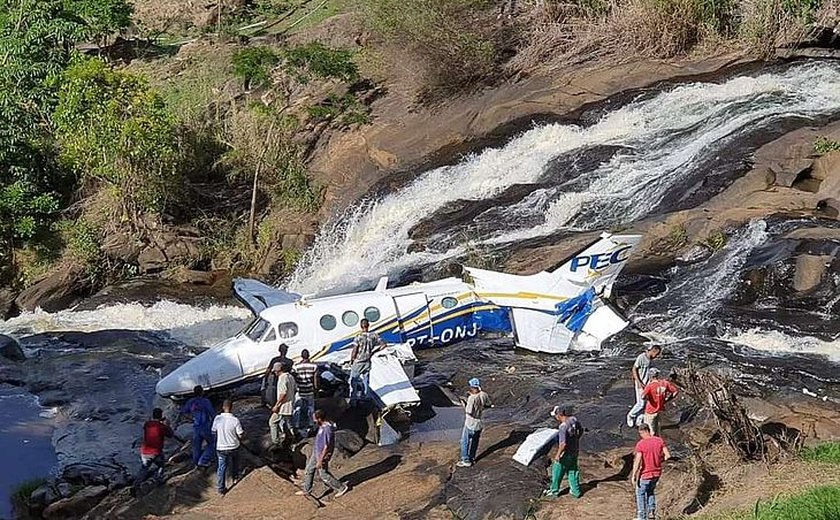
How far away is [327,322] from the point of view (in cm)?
1966

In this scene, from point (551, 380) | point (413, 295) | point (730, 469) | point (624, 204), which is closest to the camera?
point (730, 469)

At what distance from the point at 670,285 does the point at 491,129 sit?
12.6 meters

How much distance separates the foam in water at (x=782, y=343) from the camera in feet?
63.6

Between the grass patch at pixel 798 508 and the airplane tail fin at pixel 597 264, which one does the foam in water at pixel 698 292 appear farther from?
the grass patch at pixel 798 508


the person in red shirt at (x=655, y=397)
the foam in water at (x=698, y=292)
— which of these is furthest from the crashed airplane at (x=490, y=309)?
the person in red shirt at (x=655, y=397)

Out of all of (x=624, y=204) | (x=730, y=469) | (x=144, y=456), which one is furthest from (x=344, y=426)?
(x=624, y=204)

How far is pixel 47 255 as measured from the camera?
107ft

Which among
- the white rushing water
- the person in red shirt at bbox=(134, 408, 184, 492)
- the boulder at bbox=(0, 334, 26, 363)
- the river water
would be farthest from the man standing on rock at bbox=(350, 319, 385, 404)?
the boulder at bbox=(0, 334, 26, 363)

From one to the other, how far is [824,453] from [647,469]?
13.0 ft

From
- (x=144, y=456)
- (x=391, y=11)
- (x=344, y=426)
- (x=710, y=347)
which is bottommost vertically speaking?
(x=710, y=347)

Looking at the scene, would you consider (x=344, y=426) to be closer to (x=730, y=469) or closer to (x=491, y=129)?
(x=730, y=469)

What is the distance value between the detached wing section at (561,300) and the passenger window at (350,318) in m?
2.90

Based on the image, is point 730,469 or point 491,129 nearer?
point 730,469

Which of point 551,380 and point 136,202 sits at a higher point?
point 136,202
